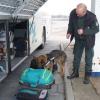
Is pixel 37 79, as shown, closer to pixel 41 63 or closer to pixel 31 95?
pixel 31 95

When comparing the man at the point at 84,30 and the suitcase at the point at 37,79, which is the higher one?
the man at the point at 84,30

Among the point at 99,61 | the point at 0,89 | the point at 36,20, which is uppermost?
the point at 36,20

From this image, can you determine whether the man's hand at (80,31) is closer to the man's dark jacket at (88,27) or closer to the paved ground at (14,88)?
the man's dark jacket at (88,27)

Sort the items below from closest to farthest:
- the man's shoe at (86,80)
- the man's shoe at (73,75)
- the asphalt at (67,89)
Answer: the asphalt at (67,89) < the man's shoe at (86,80) < the man's shoe at (73,75)

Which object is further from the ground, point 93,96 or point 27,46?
point 27,46

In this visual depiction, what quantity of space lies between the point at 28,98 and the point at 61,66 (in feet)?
8.61

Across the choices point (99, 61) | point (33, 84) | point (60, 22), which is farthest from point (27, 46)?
point (60, 22)

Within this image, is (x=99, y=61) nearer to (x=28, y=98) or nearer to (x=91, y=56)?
(x=91, y=56)

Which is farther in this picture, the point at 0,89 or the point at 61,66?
the point at 61,66

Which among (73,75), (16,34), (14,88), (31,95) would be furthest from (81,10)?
(16,34)

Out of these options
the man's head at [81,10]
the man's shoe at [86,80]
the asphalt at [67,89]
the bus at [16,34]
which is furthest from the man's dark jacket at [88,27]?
the bus at [16,34]

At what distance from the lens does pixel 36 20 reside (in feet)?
40.7

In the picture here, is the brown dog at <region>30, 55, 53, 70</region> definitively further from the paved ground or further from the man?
the man

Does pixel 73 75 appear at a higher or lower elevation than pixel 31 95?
higher
